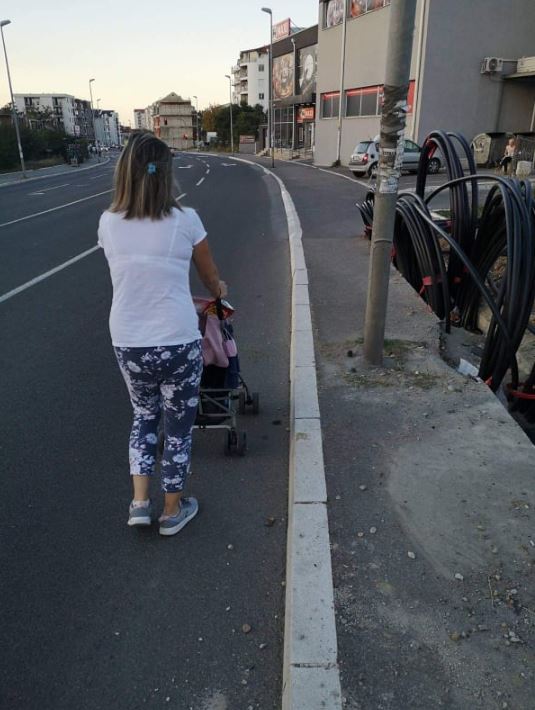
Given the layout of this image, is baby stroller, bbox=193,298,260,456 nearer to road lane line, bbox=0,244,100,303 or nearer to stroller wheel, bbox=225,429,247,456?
stroller wheel, bbox=225,429,247,456

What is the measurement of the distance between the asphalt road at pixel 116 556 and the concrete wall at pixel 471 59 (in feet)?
83.6

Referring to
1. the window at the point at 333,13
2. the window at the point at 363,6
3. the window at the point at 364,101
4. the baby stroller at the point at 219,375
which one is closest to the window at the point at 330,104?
the window at the point at 364,101

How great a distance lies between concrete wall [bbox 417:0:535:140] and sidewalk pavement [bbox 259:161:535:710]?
25.8 m

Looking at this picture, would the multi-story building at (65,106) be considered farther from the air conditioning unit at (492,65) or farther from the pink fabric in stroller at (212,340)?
the pink fabric in stroller at (212,340)

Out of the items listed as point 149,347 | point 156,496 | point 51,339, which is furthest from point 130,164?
point 51,339

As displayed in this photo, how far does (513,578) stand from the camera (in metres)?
2.51

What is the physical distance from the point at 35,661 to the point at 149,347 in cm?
141

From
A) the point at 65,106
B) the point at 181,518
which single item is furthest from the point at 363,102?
the point at 65,106

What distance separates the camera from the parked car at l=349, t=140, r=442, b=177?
2470 centimetres

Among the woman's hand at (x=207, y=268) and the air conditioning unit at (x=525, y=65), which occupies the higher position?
the air conditioning unit at (x=525, y=65)

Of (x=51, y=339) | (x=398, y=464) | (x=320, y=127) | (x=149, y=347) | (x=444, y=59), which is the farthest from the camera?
(x=320, y=127)

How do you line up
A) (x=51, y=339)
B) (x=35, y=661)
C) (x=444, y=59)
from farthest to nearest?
1. (x=444, y=59)
2. (x=51, y=339)
3. (x=35, y=661)

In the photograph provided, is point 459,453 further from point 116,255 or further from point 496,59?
point 496,59

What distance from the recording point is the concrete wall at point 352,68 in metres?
29.8
